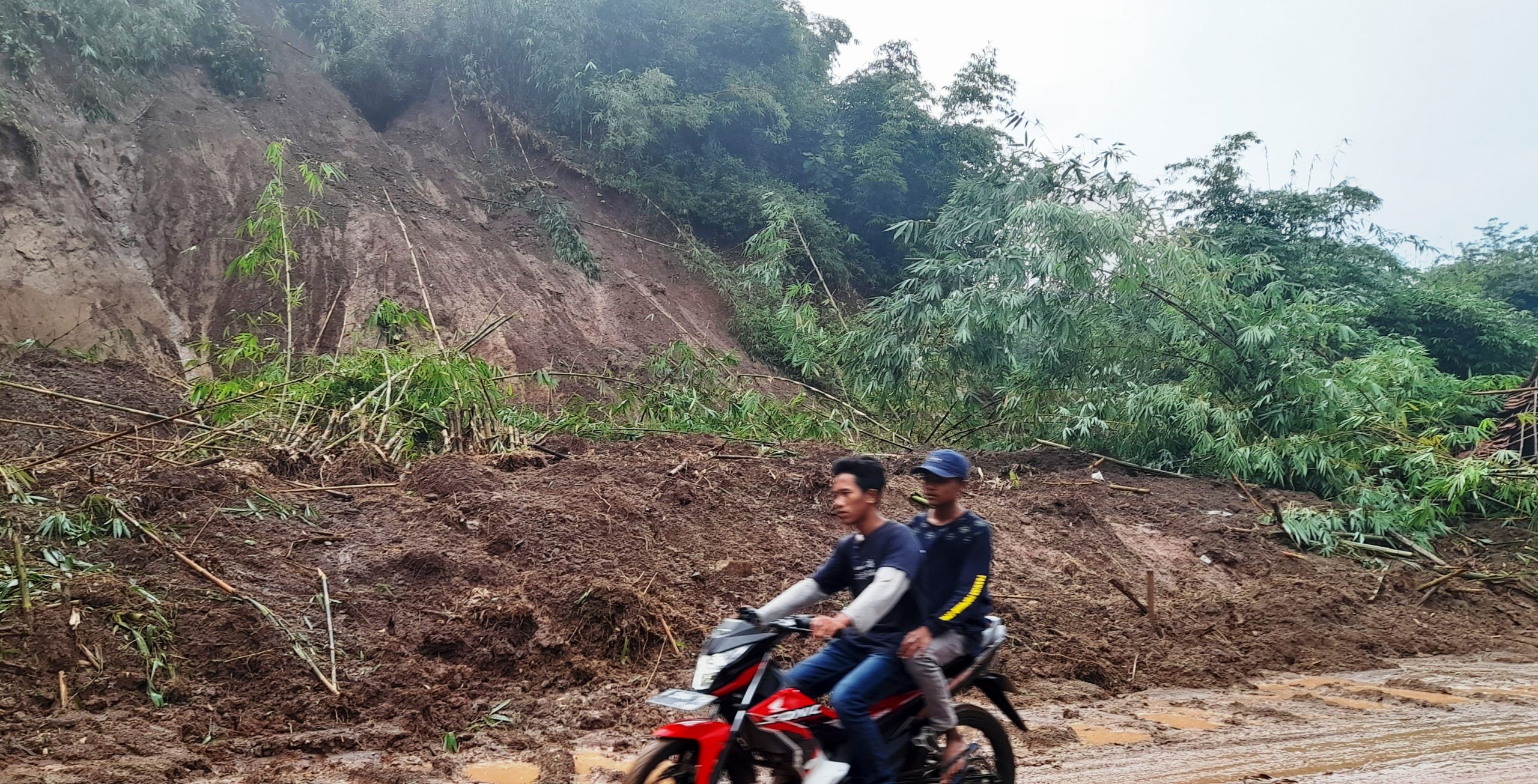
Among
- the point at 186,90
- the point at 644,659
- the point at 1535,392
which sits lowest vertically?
the point at 644,659

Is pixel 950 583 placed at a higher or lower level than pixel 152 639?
higher

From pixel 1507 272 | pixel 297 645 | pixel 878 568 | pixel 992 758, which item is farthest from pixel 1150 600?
pixel 1507 272

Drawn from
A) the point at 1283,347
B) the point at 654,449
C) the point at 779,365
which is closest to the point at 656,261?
the point at 779,365

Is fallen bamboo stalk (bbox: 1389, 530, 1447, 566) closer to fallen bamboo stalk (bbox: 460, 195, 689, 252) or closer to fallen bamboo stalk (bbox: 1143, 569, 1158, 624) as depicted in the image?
fallen bamboo stalk (bbox: 1143, 569, 1158, 624)

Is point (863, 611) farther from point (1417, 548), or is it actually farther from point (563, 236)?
point (563, 236)

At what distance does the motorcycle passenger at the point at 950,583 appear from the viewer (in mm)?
3242

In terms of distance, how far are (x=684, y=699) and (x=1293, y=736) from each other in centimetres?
389

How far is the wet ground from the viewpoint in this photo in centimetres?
409

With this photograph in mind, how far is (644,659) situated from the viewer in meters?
5.41

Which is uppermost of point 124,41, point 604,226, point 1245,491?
point 124,41

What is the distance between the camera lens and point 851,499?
3146mm

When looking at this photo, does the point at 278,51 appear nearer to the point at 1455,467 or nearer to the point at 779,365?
the point at 779,365

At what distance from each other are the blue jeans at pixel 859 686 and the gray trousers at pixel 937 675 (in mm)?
83

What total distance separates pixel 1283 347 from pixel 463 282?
1161 cm
